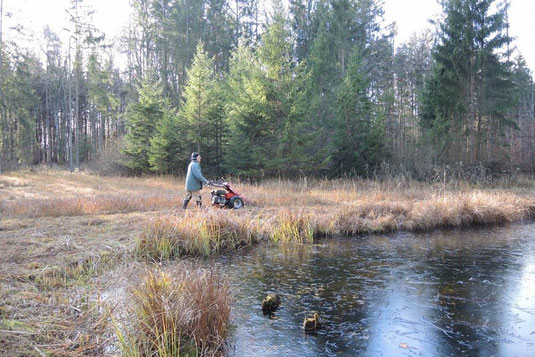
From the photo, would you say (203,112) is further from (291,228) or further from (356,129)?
(291,228)

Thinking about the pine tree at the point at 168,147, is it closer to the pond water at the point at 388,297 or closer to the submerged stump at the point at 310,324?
the pond water at the point at 388,297

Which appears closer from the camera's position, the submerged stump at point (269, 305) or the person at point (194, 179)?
the submerged stump at point (269, 305)

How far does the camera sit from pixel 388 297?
6.59 m

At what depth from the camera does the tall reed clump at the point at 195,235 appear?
8664 mm

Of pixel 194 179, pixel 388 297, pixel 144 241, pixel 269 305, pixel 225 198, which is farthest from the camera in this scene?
pixel 225 198

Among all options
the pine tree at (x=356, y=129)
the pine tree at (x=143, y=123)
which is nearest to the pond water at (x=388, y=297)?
the pine tree at (x=356, y=129)

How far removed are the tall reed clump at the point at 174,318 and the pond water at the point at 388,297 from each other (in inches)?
18.1

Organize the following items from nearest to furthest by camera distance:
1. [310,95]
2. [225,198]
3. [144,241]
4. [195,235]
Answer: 1. [144,241]
2. [195,235]
3. [225,198]
4. [310,95]

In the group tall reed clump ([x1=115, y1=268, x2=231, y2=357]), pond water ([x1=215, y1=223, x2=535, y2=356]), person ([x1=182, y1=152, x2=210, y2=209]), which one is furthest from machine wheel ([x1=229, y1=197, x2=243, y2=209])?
tall reed clump ([x1=115, y1=268, x2=231, y2=357])

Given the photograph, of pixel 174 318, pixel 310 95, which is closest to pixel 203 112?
pixel 310 95

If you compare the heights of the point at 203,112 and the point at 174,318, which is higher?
the point at 203,112

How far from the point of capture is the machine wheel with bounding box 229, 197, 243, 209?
12.9 meters

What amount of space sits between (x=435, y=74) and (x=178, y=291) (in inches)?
923

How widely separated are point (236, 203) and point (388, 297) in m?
7.32
